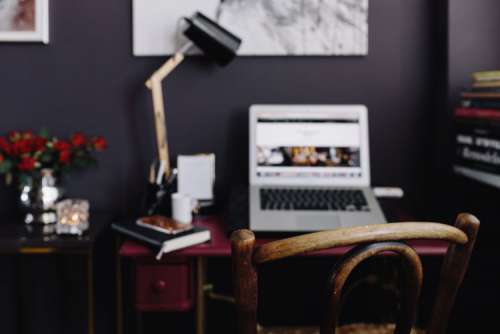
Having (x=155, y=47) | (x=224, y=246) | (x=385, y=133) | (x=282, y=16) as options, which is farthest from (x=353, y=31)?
(x=224, y=246)

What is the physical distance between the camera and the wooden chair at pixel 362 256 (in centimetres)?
89

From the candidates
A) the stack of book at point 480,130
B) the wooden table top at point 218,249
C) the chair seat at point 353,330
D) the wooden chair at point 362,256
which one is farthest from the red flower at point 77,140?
the stack of book at point 480,130

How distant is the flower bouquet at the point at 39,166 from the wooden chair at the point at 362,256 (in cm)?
108

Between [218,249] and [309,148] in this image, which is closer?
[218,249]

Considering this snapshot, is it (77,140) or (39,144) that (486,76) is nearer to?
(77,140)

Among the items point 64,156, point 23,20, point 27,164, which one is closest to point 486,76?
point 64,156

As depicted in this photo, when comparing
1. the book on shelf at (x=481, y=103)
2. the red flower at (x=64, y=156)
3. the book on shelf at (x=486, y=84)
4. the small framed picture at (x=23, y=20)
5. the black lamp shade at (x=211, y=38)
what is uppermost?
the small framed picture at (x=23, y=20)

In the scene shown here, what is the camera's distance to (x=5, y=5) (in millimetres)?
1929

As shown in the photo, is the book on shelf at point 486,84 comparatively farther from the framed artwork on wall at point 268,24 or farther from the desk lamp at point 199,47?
the desk lamp at point 199,47

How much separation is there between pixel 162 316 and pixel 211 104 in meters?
0.84

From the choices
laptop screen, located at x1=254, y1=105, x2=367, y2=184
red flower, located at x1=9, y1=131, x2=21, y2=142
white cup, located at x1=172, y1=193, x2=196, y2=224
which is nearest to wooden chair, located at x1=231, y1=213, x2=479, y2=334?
white cup, located at x1=172, y1=193, x2=196, y2=224

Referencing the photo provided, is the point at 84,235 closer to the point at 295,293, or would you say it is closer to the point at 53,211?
the point at 53,211

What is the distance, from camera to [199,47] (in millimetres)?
1832

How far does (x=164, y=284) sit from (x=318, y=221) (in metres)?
0.48
